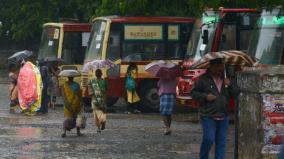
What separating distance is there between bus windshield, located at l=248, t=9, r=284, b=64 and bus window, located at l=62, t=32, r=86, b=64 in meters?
9.60

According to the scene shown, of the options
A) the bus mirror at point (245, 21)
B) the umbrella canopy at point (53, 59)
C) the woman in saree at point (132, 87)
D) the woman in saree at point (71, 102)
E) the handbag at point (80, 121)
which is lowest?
the handbag at point (80, 121)

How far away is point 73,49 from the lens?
91.1 ft

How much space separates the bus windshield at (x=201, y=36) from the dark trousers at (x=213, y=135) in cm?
968

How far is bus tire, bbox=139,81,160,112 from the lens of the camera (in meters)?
23.7

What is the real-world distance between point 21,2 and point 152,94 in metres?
24.3

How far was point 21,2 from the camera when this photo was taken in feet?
152

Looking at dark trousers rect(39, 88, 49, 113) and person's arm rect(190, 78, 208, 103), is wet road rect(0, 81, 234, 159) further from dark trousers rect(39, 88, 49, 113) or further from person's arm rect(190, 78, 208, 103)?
person's arm rect(190, 78, 208, 103)

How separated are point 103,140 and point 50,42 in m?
13.8

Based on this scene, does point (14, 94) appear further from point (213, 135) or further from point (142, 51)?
point (213, 135)

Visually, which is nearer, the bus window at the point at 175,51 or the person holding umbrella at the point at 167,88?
the person holding umbrella at the point at 167,88

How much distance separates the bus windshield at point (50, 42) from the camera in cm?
2812

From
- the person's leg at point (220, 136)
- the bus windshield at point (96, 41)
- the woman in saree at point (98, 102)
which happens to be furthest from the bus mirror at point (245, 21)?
the person's leg at point (220, 136)

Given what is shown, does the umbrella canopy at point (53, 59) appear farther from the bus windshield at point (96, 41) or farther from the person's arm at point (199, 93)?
the person's arm at point (199, 93)

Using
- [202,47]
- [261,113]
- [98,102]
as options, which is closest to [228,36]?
[202,47]
